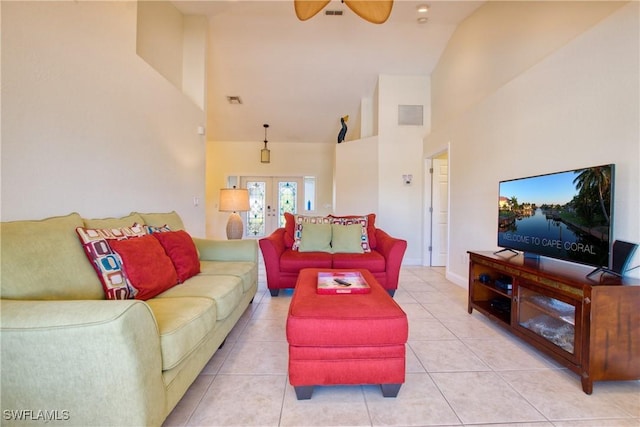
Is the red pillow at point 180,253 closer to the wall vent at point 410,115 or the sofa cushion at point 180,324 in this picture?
the sofa cushion at point 180,324

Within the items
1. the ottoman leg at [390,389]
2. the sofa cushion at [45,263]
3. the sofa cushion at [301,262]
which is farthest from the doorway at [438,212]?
the sofa cushion at [45,263]

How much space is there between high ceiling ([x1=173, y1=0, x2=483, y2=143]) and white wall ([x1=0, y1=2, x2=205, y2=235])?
179cm

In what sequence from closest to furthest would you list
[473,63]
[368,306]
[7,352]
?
[7,352], [368,306], [473,63]

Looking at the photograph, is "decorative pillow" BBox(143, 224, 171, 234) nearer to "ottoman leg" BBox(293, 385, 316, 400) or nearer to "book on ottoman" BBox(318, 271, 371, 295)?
A: "book on ottoman" BBox(318, 271, 371, 295)

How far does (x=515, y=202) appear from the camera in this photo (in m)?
2.35

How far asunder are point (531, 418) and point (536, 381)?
38 centimetres

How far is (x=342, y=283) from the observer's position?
1.88m

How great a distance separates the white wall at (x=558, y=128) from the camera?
65.2 inches

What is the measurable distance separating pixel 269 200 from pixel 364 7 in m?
5.24

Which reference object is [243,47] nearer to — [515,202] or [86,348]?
[515,202]

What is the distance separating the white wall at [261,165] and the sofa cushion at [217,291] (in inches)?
192

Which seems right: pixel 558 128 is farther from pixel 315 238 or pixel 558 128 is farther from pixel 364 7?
pixel 315 238

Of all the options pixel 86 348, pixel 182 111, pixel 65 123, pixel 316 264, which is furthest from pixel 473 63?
pixel 86 348

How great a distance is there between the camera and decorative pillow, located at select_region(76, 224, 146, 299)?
146 centimetres
